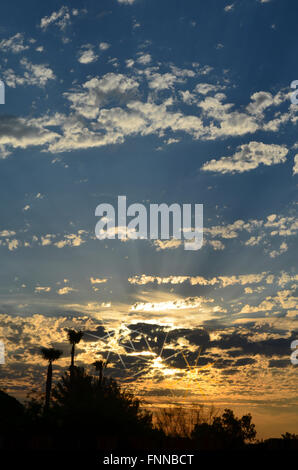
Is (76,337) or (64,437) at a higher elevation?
(76,337)

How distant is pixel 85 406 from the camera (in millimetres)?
40688

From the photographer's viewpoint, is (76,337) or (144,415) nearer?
(144,415)
